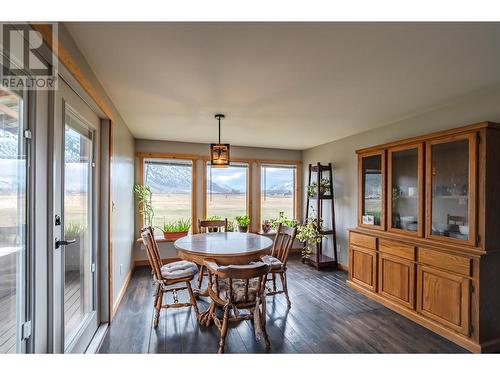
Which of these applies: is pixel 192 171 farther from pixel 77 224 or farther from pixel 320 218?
pixel 77 224

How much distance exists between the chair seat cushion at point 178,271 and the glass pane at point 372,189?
2.41 meters

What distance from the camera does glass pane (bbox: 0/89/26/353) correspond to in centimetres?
117

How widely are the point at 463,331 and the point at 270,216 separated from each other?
3726 mm

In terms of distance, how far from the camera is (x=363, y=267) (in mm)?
3426

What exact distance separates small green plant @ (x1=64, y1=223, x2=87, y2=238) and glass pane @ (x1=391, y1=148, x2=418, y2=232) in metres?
3.35

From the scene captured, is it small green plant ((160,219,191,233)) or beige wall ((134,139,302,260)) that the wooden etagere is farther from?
small green plant ((160,219,191,233))

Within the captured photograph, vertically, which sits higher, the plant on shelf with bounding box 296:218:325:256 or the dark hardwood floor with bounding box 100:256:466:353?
the plant on shelf with bounding box 296:218:325:256

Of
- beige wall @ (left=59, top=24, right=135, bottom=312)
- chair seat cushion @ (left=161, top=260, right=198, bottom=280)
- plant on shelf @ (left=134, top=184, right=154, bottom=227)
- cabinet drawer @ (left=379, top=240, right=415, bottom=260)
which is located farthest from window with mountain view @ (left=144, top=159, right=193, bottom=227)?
cabinet drawer @ (left=379, top=240, right=415, bottom=260)

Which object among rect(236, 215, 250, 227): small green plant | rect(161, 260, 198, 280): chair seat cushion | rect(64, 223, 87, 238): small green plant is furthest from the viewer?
rect(236, 215, 250, 227): small green plant

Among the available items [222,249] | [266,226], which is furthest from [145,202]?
[222,249]

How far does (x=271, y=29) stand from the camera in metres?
1.47

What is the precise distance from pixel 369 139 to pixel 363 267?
1.94m

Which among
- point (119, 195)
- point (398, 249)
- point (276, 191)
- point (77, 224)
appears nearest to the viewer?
point (77, 224)
